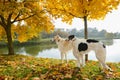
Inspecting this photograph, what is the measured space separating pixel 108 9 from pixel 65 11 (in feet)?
9.23

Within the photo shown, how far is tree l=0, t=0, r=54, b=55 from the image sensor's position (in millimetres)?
19156

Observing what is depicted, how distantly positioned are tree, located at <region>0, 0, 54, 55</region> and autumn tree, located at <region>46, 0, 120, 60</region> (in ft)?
12.0

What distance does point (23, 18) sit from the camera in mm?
23000

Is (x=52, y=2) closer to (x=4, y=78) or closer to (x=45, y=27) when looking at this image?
(x=45, y=27)

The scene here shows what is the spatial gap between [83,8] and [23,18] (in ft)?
29.1

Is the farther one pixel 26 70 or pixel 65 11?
pixel 65 11

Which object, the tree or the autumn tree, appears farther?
the tree

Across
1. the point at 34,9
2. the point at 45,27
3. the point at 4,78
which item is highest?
the point at 34,9

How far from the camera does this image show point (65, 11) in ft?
54.5

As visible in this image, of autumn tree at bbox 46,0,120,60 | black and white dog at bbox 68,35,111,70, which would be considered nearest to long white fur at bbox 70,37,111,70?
black and white dog at bbox 68,35,111,70

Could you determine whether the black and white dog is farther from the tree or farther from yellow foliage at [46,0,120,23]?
the tree

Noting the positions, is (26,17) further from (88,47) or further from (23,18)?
(88,47)

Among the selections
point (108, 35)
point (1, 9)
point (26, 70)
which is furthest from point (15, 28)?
point (108, 35)

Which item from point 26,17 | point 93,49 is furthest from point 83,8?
point 26,17
